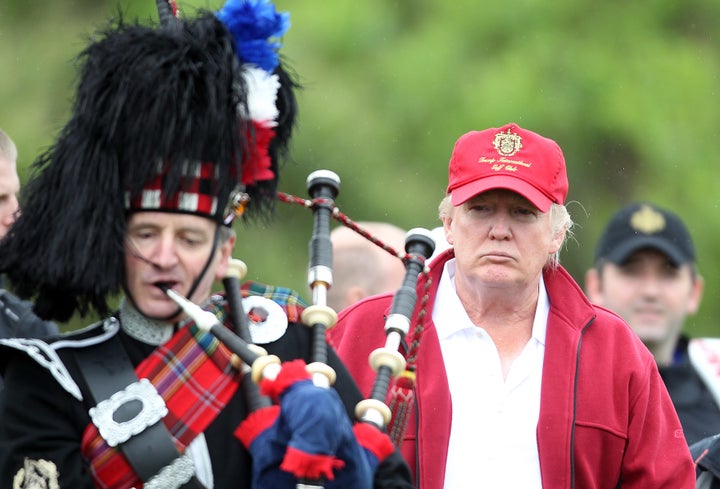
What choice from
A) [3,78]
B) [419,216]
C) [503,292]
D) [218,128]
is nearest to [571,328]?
[503,292]

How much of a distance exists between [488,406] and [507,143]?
926 mm

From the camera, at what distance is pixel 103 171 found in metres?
4.59

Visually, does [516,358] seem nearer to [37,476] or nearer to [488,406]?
[488,406]

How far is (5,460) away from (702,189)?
21.6ft

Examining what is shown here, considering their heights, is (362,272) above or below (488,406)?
above

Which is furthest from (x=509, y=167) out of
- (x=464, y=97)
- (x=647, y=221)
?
(x=464, y=97)

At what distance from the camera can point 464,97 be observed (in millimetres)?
10211

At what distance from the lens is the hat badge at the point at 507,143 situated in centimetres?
596

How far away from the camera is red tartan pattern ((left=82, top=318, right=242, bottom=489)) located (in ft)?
14.8

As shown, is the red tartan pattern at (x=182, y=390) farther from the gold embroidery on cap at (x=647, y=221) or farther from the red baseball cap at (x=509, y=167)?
the gold embroidery on cap at (x=647, y=221)

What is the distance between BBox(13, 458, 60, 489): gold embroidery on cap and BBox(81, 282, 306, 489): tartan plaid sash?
11 cm

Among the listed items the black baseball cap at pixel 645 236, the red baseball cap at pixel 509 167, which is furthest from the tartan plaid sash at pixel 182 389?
the black baseball cap at pixel 645 236

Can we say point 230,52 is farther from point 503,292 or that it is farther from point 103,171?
point 503,292

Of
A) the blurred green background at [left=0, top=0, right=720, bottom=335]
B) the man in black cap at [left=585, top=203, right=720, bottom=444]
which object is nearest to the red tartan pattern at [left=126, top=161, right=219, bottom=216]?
the man in black cap at [left=585, top=203, right=720, bottom=444]
